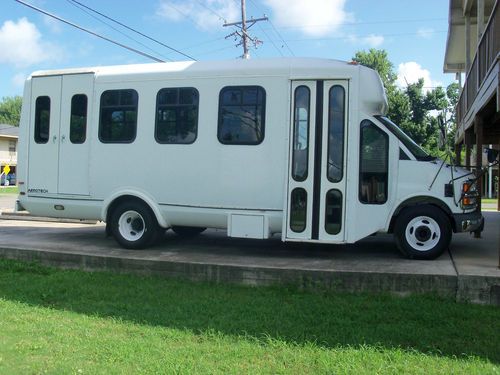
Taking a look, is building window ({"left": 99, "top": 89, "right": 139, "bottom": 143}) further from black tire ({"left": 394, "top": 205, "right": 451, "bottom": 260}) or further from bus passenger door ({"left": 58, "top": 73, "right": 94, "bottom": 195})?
black tire ({"left": 394, "top": 205, "right": 451, "bottom": 260})

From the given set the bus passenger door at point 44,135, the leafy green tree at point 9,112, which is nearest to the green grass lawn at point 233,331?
the bus passenger door at point 44,135

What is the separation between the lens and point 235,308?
552 cm

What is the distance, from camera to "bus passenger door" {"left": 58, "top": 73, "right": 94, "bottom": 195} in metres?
8.27

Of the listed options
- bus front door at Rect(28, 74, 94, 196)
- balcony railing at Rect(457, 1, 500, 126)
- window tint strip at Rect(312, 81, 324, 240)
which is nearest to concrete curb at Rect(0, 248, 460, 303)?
window tint strip at Rect(312, 81, 324, 240)

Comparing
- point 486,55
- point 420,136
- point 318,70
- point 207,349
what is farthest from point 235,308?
point 420,136

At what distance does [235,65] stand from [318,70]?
124 centimetres

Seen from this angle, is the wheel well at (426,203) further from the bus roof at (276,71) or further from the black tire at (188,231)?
the black tire at (188,231)

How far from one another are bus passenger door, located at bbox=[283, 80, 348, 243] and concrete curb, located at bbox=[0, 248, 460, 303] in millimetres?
815

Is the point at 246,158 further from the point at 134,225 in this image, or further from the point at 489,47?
the point at 489,47

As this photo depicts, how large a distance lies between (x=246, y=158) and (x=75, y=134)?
3021mm

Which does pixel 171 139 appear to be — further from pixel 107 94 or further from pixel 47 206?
pixel 47 206

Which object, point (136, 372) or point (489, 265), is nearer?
point (136, 372)

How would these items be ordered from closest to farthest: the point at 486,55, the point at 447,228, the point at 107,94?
the point at 447,228
the point at 107,94
the point at 486,55

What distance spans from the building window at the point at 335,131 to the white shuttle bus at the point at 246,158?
14 millimetres
